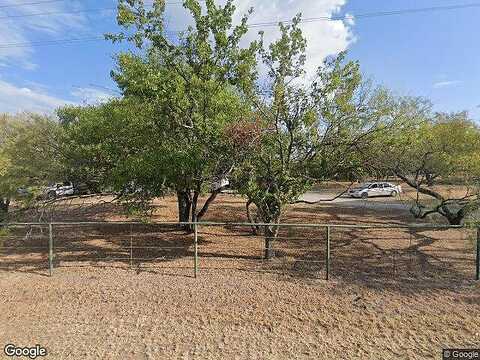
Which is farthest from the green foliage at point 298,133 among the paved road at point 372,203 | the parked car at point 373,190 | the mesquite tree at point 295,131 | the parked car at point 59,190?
the parked car at point 373,190

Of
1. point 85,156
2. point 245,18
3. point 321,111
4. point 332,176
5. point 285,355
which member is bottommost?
point 285,355

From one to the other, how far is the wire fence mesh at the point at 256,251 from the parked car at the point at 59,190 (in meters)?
1.23

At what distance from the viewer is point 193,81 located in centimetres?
709

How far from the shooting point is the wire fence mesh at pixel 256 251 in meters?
7.27

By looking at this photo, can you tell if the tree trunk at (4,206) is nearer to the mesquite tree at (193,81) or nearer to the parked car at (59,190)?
the parked car at (59,190)

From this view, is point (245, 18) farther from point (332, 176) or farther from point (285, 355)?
point (285, 355)

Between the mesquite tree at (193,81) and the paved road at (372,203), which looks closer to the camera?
the mesquite tree at (193,81)

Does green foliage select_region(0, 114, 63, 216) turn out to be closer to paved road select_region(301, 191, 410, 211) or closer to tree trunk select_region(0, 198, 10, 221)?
tree trunk select_region(0, 198, 10, 221)

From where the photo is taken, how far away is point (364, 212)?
18906mm

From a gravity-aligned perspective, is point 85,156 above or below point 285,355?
above

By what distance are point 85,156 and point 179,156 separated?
13.7ft

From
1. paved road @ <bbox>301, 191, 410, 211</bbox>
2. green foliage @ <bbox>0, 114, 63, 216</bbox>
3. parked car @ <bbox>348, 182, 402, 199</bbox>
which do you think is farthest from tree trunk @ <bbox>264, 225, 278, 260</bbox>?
parked car @ <bbox>348, 182, 402, 199</bbox>

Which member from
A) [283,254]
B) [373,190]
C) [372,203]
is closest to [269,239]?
[283,254]

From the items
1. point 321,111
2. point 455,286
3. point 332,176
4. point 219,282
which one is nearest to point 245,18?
point 321,111
